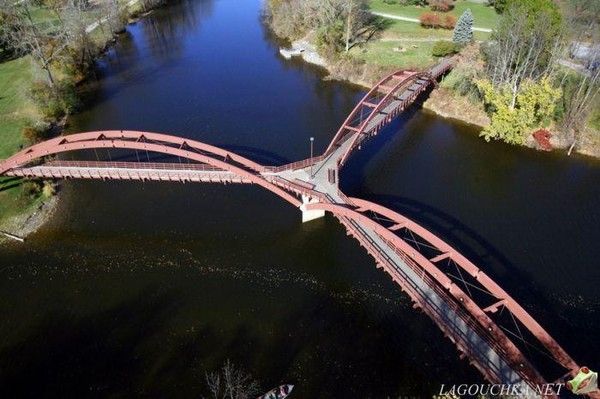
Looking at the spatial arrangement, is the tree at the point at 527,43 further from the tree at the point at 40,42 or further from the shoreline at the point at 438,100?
the tree at the point at 40,42

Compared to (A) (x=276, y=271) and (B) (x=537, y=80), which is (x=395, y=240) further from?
(B) (x=537, y=80)

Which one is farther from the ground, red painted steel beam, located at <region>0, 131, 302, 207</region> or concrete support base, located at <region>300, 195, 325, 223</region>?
red painted steel beam, located at <region>0, 131, 302, 207</region>

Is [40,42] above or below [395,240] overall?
above

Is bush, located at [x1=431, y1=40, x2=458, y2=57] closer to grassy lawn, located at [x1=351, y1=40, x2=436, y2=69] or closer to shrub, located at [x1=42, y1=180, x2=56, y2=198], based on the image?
grassy lawn, located at [x1=351, y1=40, x2=436, y2=69]

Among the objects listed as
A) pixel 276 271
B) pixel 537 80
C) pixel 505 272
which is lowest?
pixel 505 272

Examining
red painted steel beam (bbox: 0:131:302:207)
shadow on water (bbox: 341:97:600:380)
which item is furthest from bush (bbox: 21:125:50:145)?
shadow on water (bbox: 341:97:600:380)

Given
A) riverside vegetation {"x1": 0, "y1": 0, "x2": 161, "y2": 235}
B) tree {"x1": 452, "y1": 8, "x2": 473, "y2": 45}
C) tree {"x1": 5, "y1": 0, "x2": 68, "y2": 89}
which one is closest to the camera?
riverside vegetation {"x1": 0, "y1": 0, "x2": 161, "y2": 235}

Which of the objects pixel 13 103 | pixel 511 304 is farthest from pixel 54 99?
pixel 511 304
